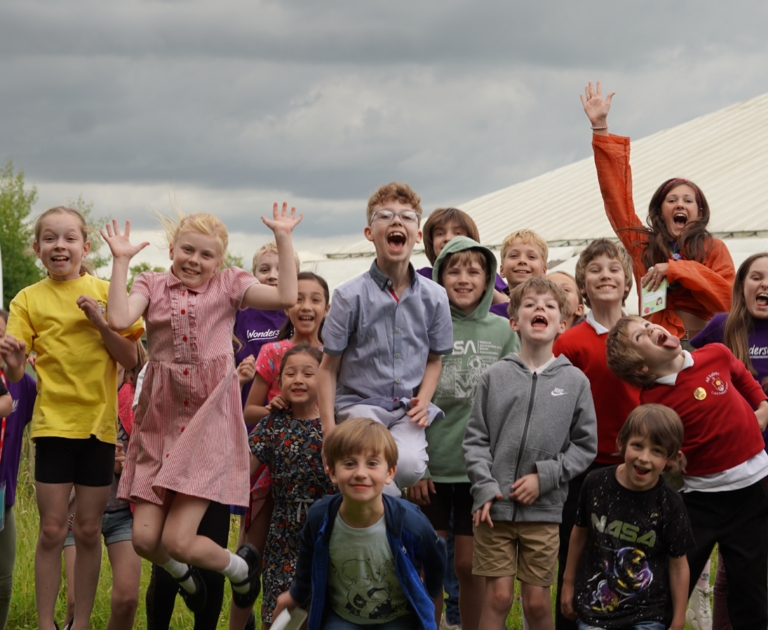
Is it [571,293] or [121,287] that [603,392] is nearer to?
[571,293]

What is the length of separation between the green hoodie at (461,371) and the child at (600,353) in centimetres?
34

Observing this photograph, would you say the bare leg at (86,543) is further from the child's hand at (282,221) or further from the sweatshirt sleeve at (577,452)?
the sweatshirt sleeve at (577,452)

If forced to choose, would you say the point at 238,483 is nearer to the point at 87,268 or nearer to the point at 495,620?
the point at 495,620

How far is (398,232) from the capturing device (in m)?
3.99

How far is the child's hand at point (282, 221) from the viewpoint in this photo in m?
3.74

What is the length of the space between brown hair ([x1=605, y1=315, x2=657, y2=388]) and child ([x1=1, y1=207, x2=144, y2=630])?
2406 millimetres

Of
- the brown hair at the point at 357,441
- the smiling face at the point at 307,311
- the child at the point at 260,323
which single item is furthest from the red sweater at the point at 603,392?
the child at the point at 260,323

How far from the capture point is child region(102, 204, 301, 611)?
3623mm

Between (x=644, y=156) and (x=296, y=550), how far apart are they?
20342 millimetres

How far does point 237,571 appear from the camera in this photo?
3816mm

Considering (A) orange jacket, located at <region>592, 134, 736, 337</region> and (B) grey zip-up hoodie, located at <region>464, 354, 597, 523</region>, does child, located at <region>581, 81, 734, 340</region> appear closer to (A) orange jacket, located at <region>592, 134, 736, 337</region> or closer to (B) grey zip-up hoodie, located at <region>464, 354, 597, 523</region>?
(A) orange jacket, located at <region>592, 134, 736, 337</region>

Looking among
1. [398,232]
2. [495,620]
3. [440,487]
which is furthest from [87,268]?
[495,620]

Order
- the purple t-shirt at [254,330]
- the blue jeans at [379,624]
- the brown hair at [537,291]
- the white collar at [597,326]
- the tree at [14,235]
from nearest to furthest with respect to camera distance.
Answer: the blue jeans at [379,624], the brown hair at [537,291], the white collar at [597,326], the purple t-shirt at [254,330], the tree at [14,235]

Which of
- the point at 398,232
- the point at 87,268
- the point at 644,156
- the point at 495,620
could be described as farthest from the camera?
the point at 644,156
